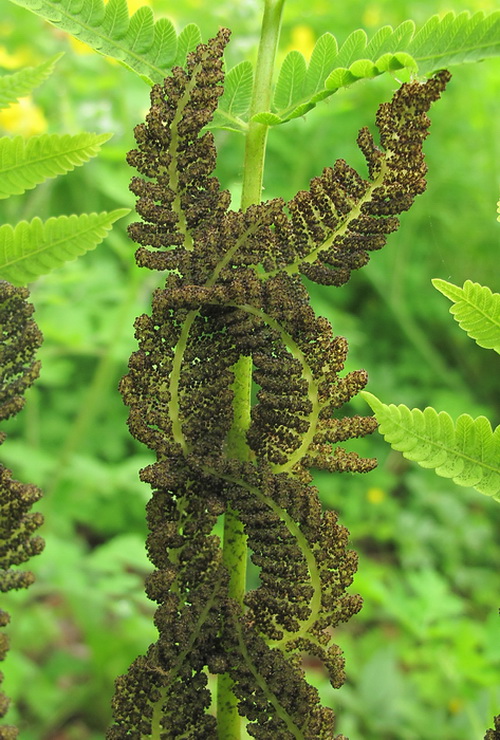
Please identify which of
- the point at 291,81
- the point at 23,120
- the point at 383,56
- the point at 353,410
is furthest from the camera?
the point at 353,410

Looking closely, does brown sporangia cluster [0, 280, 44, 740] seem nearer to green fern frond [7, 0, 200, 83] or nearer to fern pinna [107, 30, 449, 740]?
fern pinna [107, 30, 449, 740]

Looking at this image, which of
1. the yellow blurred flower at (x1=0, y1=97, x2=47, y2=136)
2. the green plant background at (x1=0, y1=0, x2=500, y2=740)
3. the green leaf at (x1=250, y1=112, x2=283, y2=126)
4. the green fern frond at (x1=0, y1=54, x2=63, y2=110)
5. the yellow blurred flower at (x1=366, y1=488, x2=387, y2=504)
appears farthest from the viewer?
the yellow blurred flower at (x1=366, y1=488, x2=387, y2=504)

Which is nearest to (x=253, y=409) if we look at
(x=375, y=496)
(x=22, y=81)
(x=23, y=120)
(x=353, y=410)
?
(x=22, y=81)

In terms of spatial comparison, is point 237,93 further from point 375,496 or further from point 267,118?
point 375,496

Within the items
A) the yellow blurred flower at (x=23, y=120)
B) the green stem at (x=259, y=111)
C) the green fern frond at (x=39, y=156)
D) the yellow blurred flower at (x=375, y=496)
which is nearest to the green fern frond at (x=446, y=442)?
the green stem at (x=259, y=111)

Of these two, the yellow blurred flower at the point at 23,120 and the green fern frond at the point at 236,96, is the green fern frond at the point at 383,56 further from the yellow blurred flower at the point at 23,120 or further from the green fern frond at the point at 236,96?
the yellow blurred flower at the point at 23,120

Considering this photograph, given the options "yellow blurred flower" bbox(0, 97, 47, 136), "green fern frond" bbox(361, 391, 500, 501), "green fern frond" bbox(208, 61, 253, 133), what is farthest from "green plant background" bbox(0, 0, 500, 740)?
"green fern frond" bbox(208, 61, 253, 133)

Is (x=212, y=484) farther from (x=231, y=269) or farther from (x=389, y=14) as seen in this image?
(x=389, y=14)
